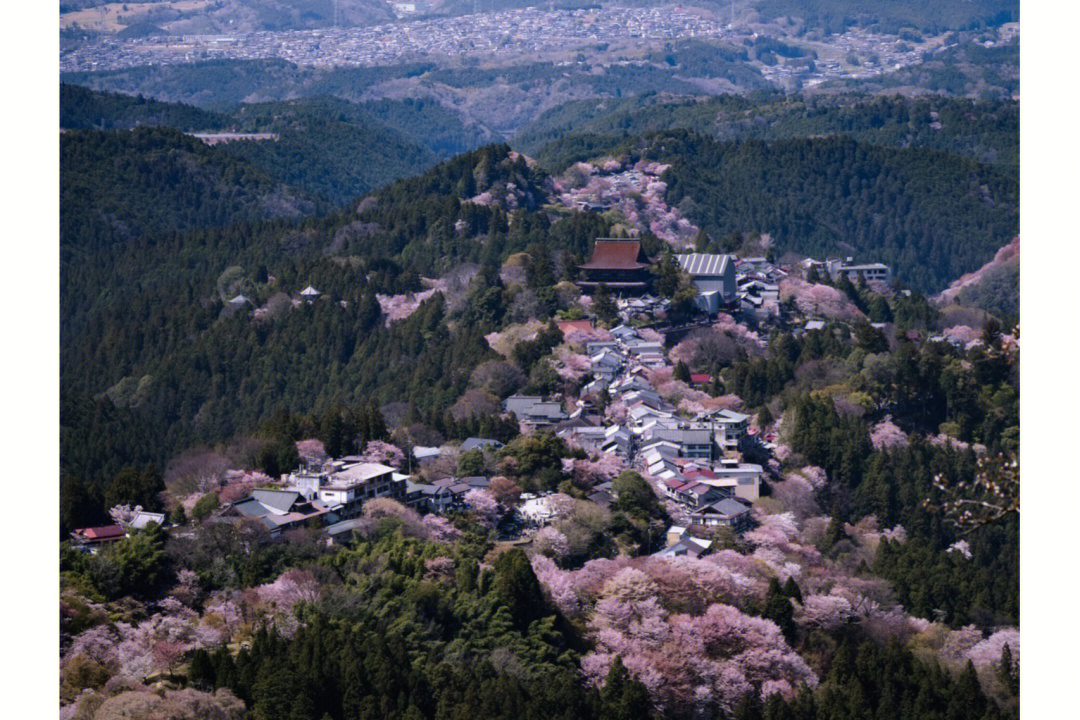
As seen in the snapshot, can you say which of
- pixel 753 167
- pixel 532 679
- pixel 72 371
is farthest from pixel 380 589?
pixel 753 167

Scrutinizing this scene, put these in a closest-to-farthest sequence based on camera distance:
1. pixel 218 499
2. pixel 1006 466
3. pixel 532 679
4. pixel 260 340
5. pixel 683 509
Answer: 1. pixel 1006 466
2. pixel 532 679
3. pixel 218 499
4. pixel 683 509
5. pixel 260 340

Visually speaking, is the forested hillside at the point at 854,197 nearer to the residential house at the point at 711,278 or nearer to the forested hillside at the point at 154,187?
the forested hillside at the point at 154,187

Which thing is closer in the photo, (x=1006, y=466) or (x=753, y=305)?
(x=1006, y=466)

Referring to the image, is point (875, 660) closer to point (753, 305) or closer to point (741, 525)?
point (741, 525)

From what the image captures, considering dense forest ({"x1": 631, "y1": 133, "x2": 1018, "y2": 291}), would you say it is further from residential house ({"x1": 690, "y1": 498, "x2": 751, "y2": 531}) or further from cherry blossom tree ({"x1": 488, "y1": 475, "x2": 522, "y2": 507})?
cherry blossom tree ({"x1": 488, "y1": 475, "x2": 522, "y2": 507})

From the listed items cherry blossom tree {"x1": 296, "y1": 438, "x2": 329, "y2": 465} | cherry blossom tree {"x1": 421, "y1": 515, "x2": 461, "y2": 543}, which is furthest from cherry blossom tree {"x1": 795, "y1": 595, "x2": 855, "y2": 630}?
cherry blossom tree {"x1": 296, "y1": 438, "x2": 329, "y2": 465}

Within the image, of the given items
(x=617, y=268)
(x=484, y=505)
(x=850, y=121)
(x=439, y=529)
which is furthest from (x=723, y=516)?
(x=850, y=121)

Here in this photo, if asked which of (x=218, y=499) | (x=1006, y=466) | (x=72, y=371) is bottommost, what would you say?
(x=72, y=371)

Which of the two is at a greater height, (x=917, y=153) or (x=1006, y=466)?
(x=1006, y=466)

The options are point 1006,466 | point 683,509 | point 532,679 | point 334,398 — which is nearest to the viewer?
point 1006,466
